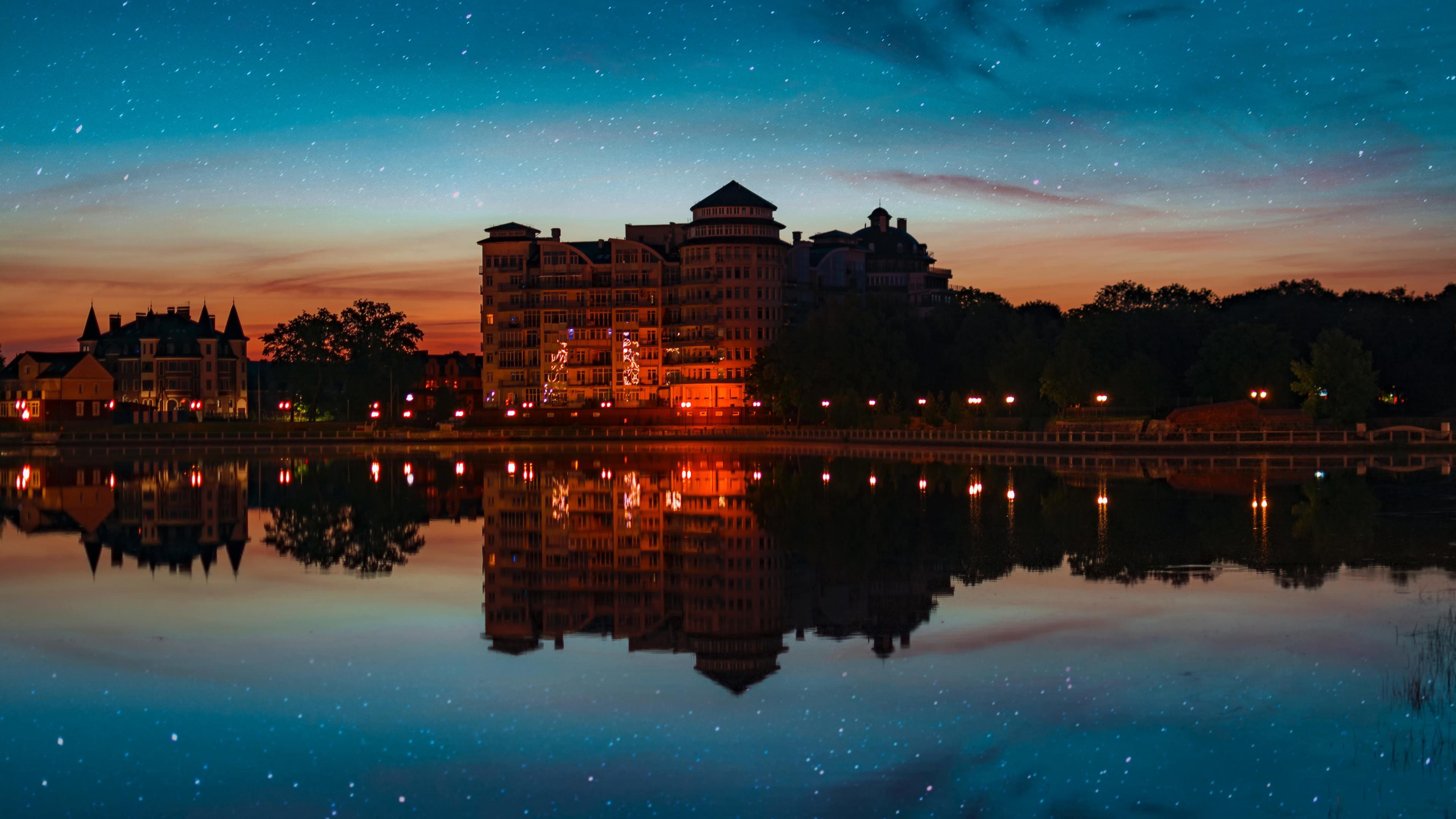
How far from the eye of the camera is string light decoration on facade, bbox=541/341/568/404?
543ft

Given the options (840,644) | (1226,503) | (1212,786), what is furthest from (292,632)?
(1226,503)

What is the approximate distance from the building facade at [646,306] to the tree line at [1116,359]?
57.0 feet

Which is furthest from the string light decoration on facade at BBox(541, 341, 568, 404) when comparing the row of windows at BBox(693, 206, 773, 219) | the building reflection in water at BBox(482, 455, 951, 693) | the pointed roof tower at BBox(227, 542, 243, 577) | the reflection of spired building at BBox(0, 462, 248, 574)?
the pointed roof tower at BBox(227, 542, 243, 577)

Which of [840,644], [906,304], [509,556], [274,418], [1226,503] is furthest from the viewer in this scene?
[274,418]

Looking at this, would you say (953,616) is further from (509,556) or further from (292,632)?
(509,556)

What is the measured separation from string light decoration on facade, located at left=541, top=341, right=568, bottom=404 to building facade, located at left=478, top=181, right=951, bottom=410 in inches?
6.6

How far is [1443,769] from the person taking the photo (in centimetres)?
1300

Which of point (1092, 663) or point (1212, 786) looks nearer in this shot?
point (1212, 786)

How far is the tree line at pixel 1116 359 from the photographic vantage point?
10688 cm

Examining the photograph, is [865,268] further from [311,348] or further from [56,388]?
[56,388]

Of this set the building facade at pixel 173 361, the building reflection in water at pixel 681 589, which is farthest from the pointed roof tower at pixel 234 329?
the building reflection in water at pixel 681 589

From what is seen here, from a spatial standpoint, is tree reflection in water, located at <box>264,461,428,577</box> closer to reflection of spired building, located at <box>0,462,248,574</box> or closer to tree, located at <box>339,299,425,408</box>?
reflection of spired building, located at <box>0,462,248,574</box>

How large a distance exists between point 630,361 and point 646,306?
7.15 m

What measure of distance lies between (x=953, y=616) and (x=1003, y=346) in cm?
10194
